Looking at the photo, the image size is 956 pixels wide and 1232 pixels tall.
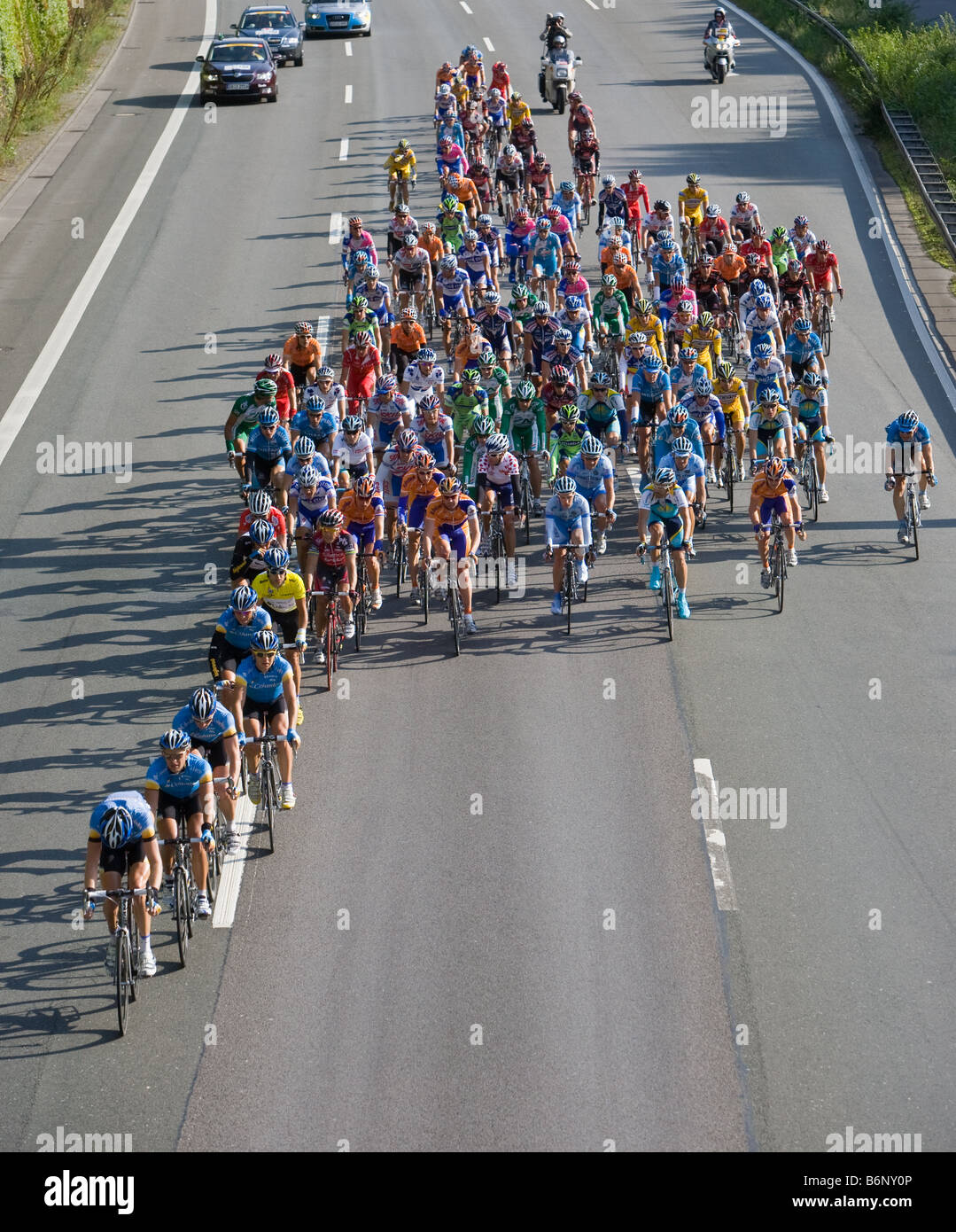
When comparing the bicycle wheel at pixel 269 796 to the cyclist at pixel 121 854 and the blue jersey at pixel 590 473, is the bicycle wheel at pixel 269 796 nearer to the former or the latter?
the cyclist at pixel 121 854

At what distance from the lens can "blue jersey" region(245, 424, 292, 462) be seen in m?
19.7

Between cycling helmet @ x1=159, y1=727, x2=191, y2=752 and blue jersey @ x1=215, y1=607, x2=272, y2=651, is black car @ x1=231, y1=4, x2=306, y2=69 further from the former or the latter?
cycling helmet @ x1=159, y1=727, x2=191, y2=752

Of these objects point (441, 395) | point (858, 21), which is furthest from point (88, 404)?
point (858, 21)

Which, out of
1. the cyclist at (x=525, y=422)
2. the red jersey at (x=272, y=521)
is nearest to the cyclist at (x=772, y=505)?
the cyclist at (x=525, y=422)

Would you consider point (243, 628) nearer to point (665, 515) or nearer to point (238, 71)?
point (665, 515)

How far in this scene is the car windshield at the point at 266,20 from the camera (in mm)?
47656

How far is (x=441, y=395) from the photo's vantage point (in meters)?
23.8

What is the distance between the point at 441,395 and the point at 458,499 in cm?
573

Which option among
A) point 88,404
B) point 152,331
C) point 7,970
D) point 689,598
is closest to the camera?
point 7,970

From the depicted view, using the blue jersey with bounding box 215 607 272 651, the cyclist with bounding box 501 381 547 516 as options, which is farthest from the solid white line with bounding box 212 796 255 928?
the cyclist with bounding box 501 381 547 516

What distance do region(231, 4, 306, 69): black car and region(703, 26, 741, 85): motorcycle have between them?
11.3 m

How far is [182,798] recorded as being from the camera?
1282 cm

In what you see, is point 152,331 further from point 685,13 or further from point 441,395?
point 685,13

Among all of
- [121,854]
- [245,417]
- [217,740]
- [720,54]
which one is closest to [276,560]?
[217,740]
